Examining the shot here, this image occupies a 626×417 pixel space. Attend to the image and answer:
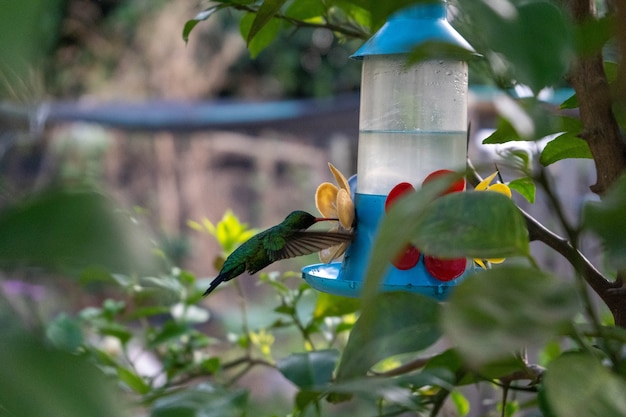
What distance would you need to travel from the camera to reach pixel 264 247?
1.05 metres

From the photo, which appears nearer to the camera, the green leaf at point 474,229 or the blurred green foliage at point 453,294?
the blurred green foliage at point 453,294

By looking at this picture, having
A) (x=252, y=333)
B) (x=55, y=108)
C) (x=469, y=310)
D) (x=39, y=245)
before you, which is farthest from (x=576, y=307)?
(x=55, y=108)

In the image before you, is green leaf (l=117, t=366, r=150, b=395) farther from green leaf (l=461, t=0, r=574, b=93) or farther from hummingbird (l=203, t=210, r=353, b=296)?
green leaf (l=461, t=0, r=574, b=93)

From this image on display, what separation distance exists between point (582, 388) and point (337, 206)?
2.17 ft

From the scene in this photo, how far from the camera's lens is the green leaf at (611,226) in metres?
0.33

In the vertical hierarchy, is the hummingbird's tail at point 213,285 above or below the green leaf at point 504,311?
below

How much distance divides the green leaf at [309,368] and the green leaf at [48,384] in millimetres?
265

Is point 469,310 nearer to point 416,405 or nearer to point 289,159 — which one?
point 416,405

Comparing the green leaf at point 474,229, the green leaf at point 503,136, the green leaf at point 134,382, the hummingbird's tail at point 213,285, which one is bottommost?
the green leaf at point 134,382

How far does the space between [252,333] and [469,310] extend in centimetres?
107

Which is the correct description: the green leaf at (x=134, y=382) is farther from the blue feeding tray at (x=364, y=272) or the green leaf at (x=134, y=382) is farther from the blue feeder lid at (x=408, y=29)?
the blue feeder lid at (x=408, y=29)

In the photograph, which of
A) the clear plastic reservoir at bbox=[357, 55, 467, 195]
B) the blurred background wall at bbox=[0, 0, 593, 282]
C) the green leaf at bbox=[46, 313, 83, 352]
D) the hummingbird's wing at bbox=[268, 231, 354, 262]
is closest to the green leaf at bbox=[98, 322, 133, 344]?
the green leaf at bbox=[46, 313, 83, 352]

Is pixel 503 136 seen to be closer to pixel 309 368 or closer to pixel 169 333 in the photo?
pixel 309 368

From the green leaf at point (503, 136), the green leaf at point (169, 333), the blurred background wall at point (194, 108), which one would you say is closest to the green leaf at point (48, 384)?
the green leaf at point (503, 136)
